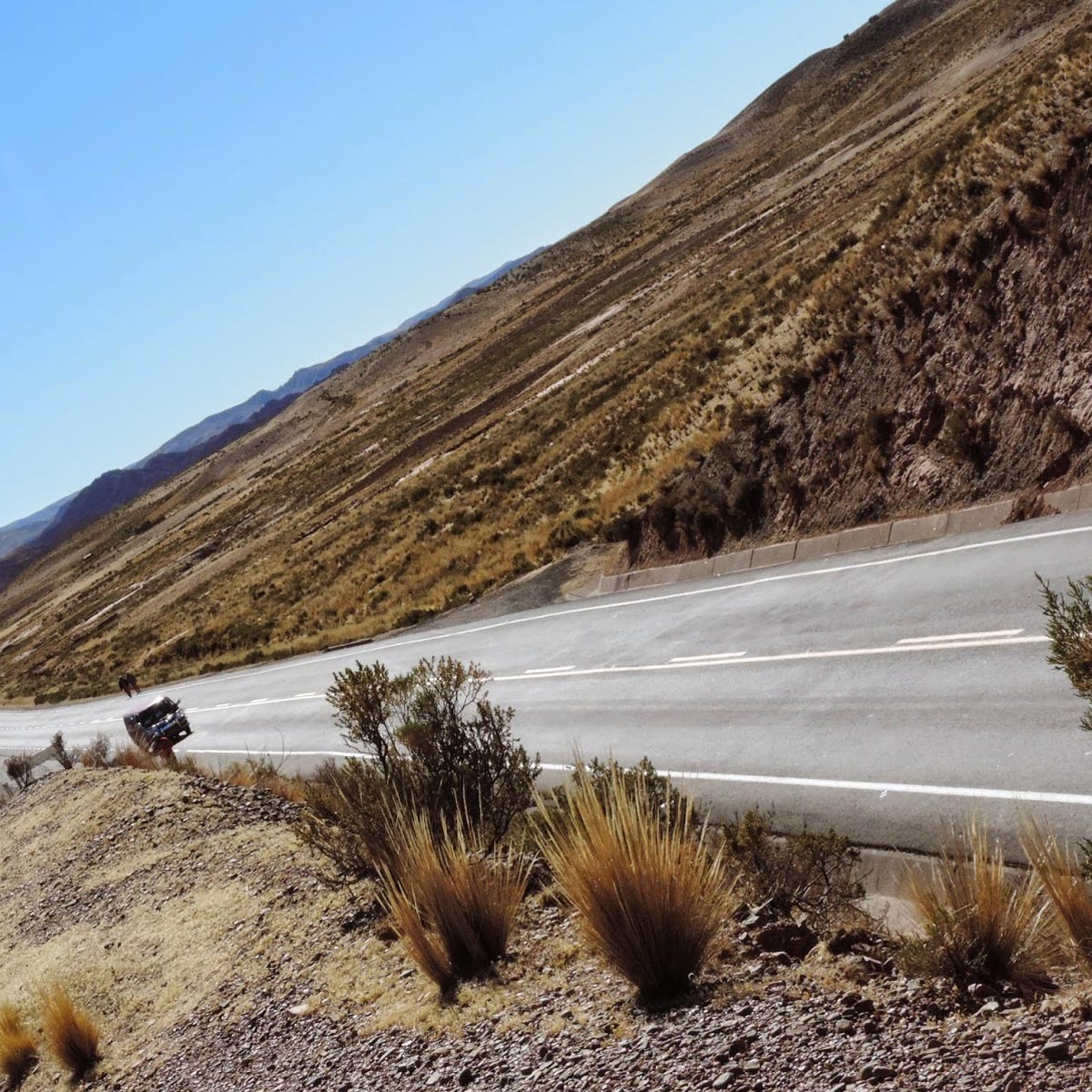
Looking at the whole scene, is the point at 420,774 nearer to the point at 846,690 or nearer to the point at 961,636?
the point at 846,690

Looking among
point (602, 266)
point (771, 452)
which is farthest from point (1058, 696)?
point (602, 266)

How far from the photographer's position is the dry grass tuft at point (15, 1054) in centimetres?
851

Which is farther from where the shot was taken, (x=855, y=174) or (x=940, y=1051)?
(x=855, y=174)

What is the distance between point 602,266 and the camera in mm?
97500

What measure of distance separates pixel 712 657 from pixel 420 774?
5.98 metres

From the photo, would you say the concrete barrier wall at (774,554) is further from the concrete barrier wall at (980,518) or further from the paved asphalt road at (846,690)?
the concrete barrier wall at (980,518)

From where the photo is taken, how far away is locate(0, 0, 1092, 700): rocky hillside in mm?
16469

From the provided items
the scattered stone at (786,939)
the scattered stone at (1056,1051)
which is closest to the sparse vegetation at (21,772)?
the scattered stone at (786,939)

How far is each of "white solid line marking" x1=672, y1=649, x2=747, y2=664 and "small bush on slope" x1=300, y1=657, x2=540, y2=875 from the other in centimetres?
477

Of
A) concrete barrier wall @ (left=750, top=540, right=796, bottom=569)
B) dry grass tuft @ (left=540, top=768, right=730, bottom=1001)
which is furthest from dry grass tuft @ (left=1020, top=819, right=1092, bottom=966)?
concrete barrier wall @ (left=750, top=540, right=796, bottom=569)

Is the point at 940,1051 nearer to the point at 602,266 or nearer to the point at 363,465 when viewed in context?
the point at 363,465

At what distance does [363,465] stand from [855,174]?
120 ft

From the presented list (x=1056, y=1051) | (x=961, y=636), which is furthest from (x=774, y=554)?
(x=1056, y=1051)

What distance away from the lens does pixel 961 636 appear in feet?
33.7
